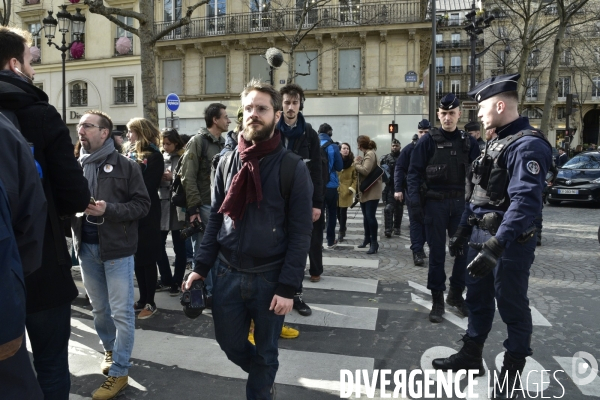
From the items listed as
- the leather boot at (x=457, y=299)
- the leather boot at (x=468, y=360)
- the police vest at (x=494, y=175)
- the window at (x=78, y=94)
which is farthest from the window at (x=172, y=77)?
the leather boot at (x=468, y=360)

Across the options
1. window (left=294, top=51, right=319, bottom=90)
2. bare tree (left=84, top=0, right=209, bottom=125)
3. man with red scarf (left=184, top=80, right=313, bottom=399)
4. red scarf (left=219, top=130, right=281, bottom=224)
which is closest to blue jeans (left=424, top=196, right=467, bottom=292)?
man with red scarf (left=184, top=80, right=313, bottom=399)

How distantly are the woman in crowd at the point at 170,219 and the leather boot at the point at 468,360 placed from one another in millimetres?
3403

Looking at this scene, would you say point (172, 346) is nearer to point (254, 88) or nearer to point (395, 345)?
point (395, 345)

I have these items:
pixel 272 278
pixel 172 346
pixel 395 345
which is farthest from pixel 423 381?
pixel 172 346

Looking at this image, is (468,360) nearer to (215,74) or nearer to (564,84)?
(215,74)

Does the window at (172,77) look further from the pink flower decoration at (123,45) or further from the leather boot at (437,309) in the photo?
the leather boot at (437,309)

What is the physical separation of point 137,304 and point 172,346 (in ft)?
3.78

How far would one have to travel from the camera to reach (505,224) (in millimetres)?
3199

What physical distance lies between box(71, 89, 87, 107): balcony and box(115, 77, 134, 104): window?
8.27 ft

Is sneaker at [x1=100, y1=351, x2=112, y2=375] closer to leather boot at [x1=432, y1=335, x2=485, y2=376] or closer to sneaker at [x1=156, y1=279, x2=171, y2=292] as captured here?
sneaker at [x1=156, y1=279, x2=171, y2=292]

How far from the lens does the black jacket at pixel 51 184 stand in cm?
243

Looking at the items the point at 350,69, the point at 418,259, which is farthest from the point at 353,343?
the point at 350,69

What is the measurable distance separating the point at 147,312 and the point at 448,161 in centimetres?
348

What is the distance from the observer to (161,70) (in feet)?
97.8
